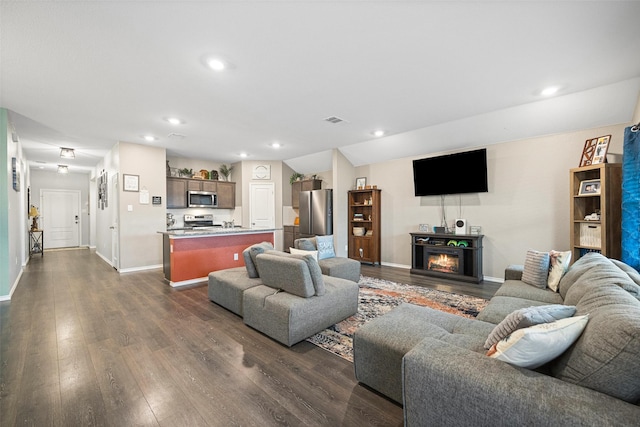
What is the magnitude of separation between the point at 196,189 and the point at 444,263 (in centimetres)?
624

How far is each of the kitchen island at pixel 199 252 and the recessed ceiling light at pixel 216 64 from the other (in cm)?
276

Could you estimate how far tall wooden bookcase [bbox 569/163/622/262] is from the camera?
3312 mm

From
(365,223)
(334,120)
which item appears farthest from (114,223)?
(365,223)

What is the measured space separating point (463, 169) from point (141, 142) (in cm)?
640

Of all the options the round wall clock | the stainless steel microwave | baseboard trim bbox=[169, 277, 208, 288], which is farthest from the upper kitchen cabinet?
baseboard trim bbox=[169, 277, 208, 288]

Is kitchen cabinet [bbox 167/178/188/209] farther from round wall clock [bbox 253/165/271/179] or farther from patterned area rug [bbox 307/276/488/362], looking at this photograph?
patterned area rug [bbox 307/276/488/362]

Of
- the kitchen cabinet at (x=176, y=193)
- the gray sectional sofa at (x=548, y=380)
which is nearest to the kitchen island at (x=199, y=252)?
the kitchen cabinet at (x=176, y=193)

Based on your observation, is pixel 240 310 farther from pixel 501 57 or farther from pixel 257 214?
pixel 257 214

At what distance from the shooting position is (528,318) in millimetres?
1248

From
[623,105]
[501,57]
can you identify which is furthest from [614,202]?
[501,57]

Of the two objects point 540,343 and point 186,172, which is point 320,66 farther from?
point 186,172

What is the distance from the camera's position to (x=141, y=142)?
5.47 meters

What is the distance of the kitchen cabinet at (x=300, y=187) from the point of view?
729 centimetres

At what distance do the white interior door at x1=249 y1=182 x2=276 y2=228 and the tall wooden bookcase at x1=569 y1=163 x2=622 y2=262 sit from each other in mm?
6333
